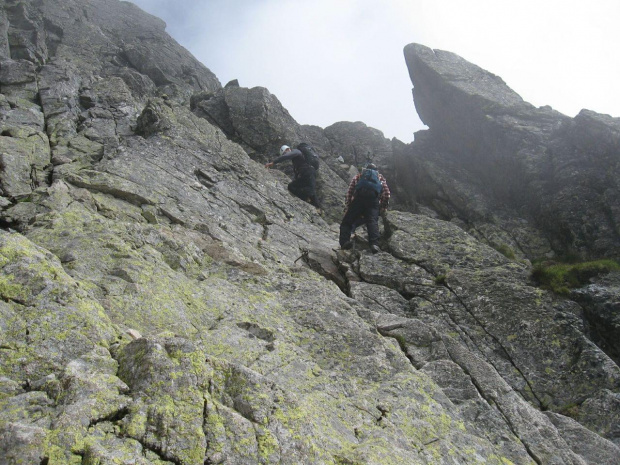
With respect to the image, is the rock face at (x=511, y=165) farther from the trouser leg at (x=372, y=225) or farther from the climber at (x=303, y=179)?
the climber at (x=303, y=179)

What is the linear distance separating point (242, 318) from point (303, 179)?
59.6 ft

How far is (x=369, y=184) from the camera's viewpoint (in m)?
22.4

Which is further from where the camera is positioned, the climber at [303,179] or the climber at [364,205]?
the climber at [303,179]

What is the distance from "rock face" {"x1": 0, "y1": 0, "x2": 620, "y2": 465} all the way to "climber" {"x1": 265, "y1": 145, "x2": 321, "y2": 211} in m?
1.04

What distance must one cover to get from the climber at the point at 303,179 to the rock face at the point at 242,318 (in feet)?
3.43

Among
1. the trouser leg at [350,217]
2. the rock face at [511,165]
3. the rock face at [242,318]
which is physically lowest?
the rock face at [242,318]

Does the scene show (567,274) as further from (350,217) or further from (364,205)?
(350,217)

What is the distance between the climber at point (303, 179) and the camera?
28.2 m

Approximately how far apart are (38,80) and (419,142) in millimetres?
23372

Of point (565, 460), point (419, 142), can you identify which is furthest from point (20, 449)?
point (419, 142)

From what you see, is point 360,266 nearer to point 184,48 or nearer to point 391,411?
point 391,411

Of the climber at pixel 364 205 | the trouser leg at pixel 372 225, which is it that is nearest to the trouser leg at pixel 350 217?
the climber at pixel 364 205

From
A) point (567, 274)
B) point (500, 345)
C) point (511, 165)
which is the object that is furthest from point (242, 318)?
point (511, 165)

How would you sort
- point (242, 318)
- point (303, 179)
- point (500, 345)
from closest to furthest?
point (242, 318) < point (500, 345) < point (303, 179)
